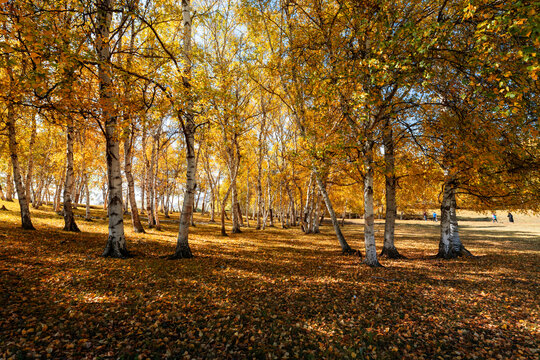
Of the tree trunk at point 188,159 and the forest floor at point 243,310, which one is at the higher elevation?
the tree trunk at point 188,159

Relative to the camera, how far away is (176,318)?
5.09 metres

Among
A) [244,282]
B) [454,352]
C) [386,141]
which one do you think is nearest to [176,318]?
[244,282]

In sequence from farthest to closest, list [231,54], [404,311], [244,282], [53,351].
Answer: [231,54], [244,282], [404,311], [53,351]

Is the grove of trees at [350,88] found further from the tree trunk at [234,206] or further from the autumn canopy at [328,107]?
the tree trunk at [234,206]

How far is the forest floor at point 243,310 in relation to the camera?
14.1 ft

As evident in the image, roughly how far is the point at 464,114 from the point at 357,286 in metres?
7.73

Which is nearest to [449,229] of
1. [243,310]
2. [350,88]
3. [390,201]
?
[390,201]

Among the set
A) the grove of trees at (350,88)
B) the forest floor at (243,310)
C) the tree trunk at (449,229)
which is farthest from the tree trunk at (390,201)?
the forest floor at (243,310)

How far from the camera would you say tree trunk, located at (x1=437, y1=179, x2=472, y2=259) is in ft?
41.5

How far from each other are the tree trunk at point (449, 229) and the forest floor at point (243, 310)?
3.61 metres

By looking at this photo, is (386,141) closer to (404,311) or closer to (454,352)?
(404,311)

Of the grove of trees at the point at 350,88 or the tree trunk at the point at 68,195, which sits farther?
the tree trunk at the point at 68,195

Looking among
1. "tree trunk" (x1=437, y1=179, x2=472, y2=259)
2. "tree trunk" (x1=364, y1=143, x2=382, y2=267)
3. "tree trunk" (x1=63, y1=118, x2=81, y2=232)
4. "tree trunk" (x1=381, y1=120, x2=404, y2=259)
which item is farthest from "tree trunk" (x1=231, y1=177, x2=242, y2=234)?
"tree trunk" (x1=437, y1=179, x2=472, y2=259)

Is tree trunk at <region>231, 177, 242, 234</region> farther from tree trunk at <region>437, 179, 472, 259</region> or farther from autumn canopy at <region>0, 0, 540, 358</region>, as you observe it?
tree trunk at <region>437, 179, 472, 259</region>
